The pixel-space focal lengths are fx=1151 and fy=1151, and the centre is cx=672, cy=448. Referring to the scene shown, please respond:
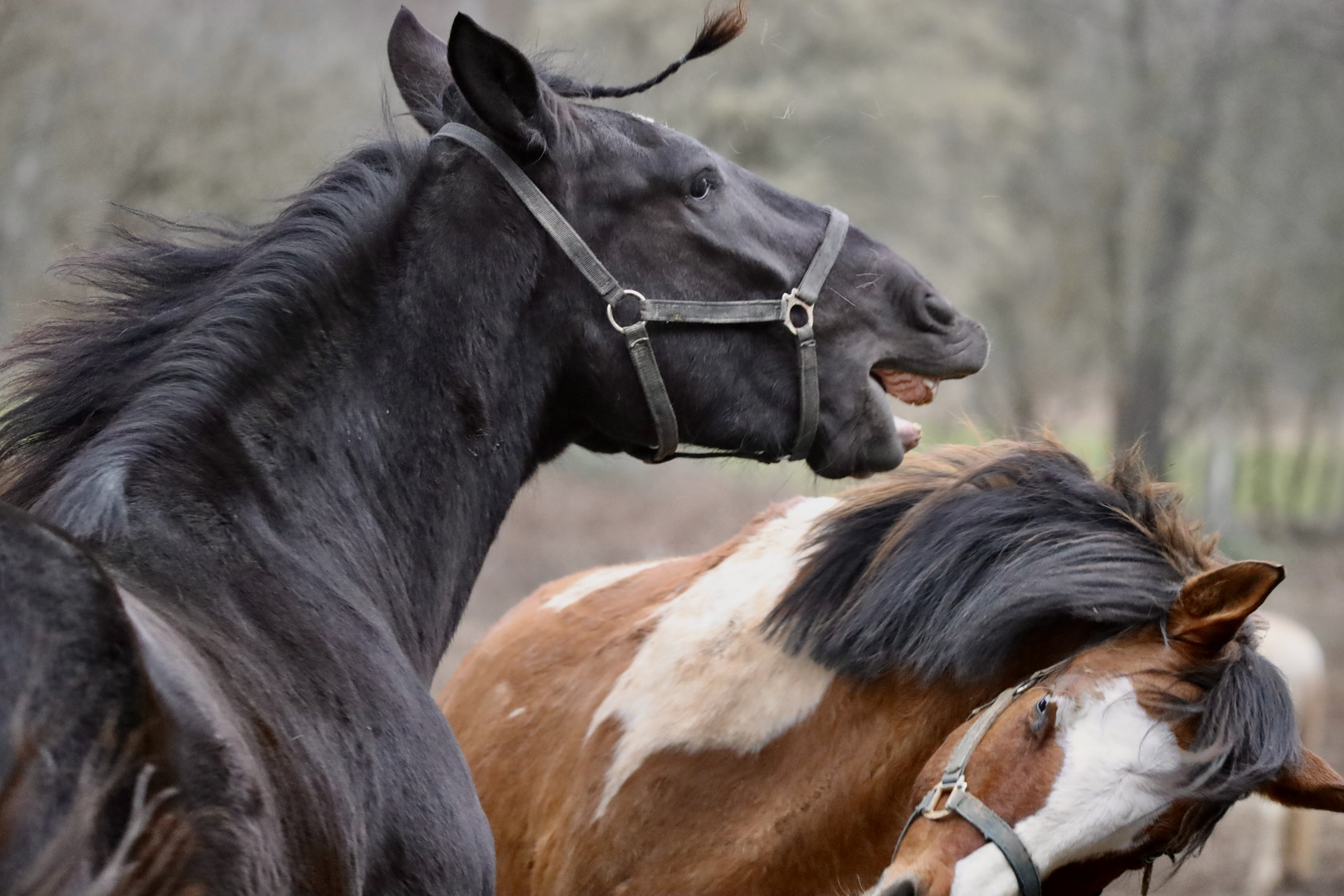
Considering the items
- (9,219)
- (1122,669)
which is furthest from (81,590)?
(9,219)

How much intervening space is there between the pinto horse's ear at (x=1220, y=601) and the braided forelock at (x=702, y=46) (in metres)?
1.62

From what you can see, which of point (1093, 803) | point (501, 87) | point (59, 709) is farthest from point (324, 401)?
point (1093, 803)

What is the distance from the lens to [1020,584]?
7.77ft

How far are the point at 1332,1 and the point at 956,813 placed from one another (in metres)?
16.1

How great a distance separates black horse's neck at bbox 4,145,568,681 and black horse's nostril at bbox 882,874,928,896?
1.05m

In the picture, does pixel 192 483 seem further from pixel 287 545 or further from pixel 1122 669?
pixel 1122 669

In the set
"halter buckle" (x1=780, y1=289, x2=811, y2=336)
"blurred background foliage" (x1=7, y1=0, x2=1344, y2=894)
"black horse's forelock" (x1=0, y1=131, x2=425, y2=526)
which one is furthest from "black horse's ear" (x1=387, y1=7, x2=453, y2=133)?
"blurred background foliage" (x1=7, y1=0, x2=1344, y2=894)

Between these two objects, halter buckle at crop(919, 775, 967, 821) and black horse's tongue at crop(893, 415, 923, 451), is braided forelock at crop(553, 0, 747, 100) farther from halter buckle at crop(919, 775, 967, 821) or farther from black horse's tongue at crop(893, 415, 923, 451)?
halter buckle at crop(919, 775, 967, 821)

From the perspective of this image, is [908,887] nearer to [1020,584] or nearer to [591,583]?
[1020,584]

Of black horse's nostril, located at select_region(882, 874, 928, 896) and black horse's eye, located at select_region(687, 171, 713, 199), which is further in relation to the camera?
black horse's eye, located at select_region(687, 171, 713, 199)

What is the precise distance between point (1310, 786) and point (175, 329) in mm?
2390

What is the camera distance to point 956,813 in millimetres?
2139

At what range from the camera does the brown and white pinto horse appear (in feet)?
6.91

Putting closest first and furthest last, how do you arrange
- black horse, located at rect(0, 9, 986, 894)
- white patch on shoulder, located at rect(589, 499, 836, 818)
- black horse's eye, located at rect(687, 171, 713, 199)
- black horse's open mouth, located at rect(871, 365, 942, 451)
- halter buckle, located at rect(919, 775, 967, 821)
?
black horse, located at rect(0, 9, 986, 894)
halter buckle, located at rect(919, 775, 967, 821)
black horse's eye, located at rect(687, 171, 713, 199)
white patch on shoulder, located at rect(589, 499, 836, 818)
black horse's open mouth, located at rect(871, 365, 942, 451)
